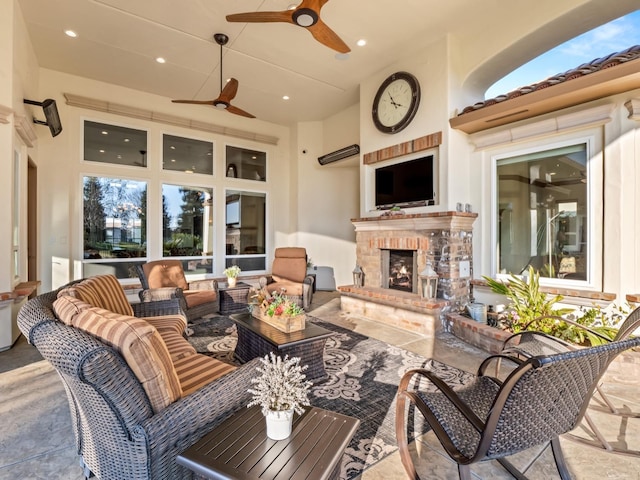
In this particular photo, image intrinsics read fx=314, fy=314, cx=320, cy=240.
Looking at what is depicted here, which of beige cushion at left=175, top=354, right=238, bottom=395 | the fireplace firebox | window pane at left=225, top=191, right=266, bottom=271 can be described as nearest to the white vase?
beige cushion at left=175, top=354, right=238, bottom=395

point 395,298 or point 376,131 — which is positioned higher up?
point 376,131

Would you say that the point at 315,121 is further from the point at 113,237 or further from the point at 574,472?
the point at 574,472

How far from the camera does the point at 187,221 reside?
640 cm

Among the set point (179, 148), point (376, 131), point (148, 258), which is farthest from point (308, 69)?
point (148, 258)

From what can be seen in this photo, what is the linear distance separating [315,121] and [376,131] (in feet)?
8.28

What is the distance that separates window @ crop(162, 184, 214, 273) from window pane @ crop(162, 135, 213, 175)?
40 cm

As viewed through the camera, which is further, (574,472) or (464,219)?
(464,219)

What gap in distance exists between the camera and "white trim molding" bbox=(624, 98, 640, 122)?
3.19m

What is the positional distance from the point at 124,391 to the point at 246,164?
254 inches

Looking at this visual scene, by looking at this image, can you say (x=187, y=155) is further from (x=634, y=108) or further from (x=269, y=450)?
(x=634, y=108)

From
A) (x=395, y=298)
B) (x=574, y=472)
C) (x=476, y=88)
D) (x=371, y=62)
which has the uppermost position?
(x=371, y=62)

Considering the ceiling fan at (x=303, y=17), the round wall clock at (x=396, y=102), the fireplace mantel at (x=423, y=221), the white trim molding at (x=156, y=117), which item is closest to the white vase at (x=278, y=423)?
the ceiling fan at (x=303, y=17)

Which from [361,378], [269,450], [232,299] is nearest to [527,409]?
[269,450]

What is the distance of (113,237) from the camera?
5.63m
